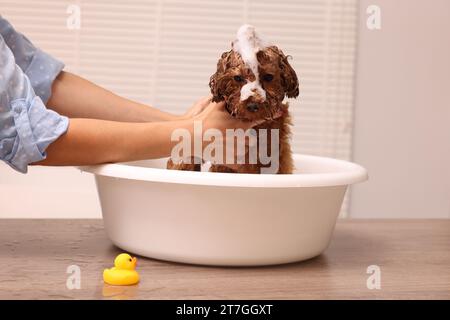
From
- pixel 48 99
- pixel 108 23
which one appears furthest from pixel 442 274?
pixel 108 23

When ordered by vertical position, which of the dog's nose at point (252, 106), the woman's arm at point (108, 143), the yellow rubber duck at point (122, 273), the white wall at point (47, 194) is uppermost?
the dog's nose at point (252, 106)

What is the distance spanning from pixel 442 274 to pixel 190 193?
0.43 m

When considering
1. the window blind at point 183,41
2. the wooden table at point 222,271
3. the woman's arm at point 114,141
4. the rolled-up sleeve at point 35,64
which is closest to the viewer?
the wooden table at point 222,271

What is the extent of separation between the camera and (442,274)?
1181 mm

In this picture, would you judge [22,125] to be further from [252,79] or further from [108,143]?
[252,79]

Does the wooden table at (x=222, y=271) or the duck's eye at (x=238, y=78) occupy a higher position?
the duck's eye at (x=238, y=78)

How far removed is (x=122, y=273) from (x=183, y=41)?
1781 millimetres

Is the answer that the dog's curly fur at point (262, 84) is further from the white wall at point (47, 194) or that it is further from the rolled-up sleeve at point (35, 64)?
the white wall at point (47, 194)

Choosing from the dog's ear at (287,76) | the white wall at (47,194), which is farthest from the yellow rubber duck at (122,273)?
the white wall at (47,194)

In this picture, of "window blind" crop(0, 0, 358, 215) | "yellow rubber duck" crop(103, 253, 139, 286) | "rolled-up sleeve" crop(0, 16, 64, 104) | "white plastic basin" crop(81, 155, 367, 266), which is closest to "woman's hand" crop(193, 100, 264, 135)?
"white plastic basin" crop(81, 155, 367, 266)

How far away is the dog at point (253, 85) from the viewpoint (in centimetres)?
118

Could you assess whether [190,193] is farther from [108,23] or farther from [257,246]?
[108,23]

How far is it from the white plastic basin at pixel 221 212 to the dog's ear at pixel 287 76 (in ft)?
0.63

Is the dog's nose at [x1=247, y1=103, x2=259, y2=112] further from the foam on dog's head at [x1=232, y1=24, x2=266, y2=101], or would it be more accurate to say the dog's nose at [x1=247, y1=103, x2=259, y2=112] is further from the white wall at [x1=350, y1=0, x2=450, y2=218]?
the white wall at [x1=350, y1=0, x2=450, y2=218]
